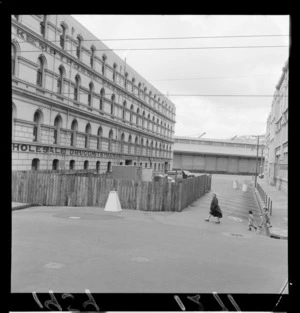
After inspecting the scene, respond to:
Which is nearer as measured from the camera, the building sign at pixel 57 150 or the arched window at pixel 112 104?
the building sign at pixel 57 150

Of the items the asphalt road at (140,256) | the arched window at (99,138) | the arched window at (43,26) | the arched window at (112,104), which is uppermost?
the arched window at (43,26)

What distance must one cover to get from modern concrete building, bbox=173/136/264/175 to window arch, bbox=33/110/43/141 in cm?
6018

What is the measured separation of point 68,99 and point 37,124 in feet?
13.7

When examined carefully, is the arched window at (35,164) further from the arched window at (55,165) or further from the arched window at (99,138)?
the arched window at (99,138)

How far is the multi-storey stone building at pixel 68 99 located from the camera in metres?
24.1

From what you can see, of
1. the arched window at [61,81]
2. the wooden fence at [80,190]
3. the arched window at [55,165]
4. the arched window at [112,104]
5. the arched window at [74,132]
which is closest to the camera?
the wooden fence at [80,190]

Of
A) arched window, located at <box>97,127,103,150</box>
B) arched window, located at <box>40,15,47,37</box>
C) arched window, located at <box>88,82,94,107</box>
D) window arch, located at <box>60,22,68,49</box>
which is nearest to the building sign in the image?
arched window, located at <box>97,127,103,150</box>

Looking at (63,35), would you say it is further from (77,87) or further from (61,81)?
(77,87)

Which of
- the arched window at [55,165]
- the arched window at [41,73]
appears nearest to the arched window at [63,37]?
the arched window at [41,73]

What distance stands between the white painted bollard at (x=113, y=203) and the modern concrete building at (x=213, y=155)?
219 ft

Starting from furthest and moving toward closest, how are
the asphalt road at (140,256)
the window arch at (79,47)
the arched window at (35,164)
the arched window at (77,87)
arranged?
1. the arched window at (77,87)
2. the window arch at (79,47)
3. the arched window at (35,164)
4. the asphalt road at (140,256)

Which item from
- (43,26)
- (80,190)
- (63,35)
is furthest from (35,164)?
(63,35)
